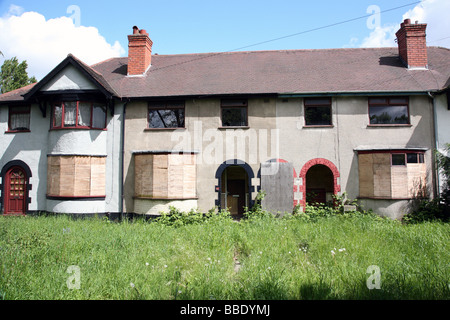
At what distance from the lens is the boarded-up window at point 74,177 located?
1104 cm

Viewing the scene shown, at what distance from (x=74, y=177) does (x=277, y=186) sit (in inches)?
340

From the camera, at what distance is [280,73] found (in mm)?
12727

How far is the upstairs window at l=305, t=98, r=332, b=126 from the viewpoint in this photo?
37.7 feet

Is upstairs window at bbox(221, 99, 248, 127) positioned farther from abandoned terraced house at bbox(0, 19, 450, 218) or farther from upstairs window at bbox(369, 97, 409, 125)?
upstairs window at bbox(369, 97, 409, 125)

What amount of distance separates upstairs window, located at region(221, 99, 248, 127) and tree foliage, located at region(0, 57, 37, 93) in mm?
30758

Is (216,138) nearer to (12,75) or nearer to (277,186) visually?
(277,186)

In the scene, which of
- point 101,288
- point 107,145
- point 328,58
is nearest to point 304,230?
point 101,288

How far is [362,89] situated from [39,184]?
49.4ft

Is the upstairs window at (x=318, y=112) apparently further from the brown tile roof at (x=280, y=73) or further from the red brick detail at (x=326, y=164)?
the red brick detail at (x=326, y=164)

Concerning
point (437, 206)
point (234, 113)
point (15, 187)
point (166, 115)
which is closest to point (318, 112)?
point (234, 113)

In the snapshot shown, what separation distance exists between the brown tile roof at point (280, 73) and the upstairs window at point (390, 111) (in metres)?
0.52

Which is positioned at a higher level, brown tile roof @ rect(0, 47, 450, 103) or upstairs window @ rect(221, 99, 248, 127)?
brown tile roof @ rect(0, 47, 450, 103)

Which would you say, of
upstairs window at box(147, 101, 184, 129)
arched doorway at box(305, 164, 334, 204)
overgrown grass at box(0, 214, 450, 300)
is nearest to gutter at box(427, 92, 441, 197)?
overgrown grass at box(0, 214, 450, 300)

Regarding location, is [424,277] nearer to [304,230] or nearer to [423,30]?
[304,230]
